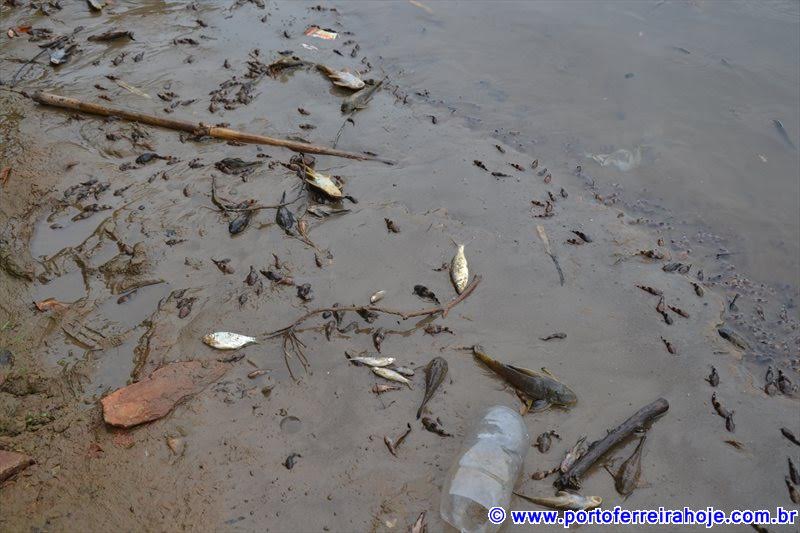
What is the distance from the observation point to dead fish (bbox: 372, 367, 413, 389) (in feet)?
9.78

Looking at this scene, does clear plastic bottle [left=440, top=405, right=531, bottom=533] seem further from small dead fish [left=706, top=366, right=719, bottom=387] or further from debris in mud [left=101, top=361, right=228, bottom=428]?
debris in mud [left=101, top=361, right=228, bottom=428]

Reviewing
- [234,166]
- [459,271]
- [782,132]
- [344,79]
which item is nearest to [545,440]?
[459,271]

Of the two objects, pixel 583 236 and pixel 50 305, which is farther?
pixel 583 236

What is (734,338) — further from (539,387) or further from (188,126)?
(188,126)

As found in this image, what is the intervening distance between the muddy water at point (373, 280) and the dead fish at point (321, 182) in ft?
0.40

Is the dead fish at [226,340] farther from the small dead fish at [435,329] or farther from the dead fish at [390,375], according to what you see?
the small dead fish at [435,329]

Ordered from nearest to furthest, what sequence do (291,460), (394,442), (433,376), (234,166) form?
(291,460), (394,442), (433,376), (234,166)

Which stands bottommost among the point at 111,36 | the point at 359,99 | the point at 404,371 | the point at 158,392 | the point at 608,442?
the point at 158,392

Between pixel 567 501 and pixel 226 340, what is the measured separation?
6.69 feet

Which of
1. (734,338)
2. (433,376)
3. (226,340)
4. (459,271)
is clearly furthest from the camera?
(459,271)

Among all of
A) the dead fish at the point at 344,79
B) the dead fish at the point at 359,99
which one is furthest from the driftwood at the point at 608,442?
the dead fish at the point at 344,79

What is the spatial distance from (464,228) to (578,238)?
0.86 meters

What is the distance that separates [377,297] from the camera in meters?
3.41

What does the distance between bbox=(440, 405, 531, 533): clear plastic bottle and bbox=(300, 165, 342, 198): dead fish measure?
2112mm
